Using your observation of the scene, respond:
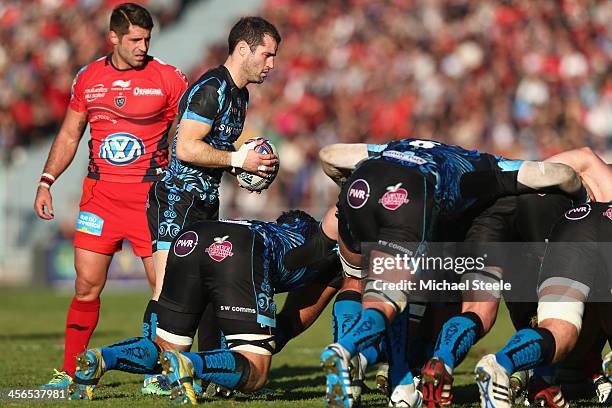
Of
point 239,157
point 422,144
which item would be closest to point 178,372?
point 239,157

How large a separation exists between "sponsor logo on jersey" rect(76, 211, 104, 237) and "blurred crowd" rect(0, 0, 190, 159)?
45.4ft

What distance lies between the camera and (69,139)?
840 centimetres

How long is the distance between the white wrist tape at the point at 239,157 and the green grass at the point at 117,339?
158 cm

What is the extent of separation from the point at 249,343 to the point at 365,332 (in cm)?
101

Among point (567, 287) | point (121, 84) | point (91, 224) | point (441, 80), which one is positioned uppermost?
point (441, 80)

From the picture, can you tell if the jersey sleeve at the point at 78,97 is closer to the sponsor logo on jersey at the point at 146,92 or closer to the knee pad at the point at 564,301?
the sponsor logo on jersey at the point at 146,92

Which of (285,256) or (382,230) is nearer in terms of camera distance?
(382,230)

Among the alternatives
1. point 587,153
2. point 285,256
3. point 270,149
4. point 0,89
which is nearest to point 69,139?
point 270,149

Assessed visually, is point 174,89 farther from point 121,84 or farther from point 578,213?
point 578,213

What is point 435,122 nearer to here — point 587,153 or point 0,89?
point 0,89

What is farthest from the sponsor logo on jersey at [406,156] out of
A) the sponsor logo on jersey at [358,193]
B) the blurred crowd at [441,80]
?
the blurred crowd at [441,80]

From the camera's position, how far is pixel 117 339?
11.6 m

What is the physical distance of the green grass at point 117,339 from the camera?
275 inches

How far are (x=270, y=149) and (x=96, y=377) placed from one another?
2.05 meters
